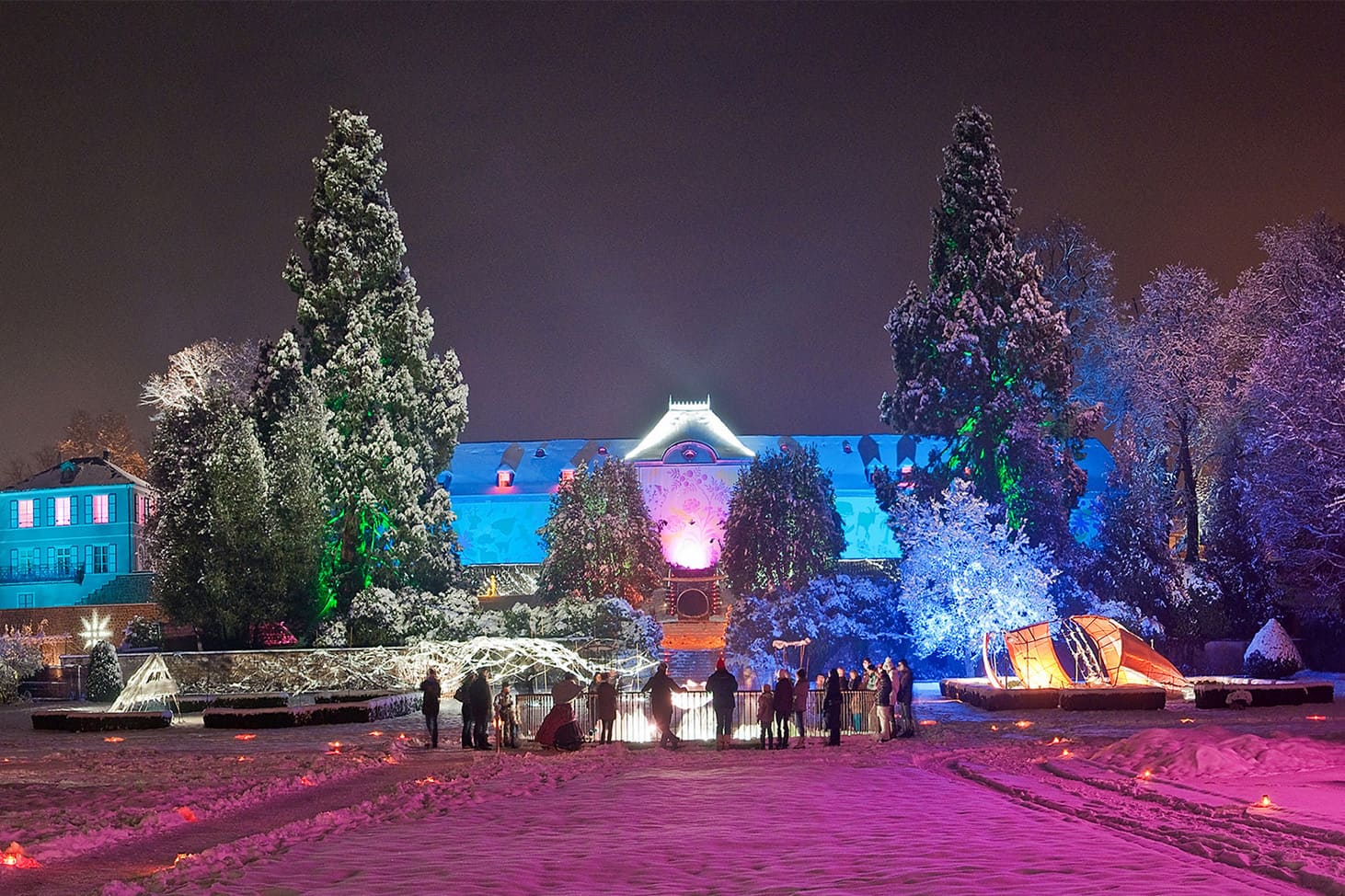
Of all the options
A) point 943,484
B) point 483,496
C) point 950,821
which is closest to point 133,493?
point 483,496

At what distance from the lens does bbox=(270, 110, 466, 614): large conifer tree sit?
4491 centimetres

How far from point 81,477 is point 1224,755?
6915cm

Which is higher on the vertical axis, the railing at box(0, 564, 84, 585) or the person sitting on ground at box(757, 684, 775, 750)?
the railing at box(0, 564, 84, 585)

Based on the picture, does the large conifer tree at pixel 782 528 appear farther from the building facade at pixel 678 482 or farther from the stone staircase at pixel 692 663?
the building facade at pixel 678 482

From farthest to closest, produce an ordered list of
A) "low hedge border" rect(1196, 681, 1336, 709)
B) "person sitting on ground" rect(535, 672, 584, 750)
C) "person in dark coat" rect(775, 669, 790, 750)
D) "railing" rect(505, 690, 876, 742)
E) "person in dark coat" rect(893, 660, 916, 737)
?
1. "low hedge border" rect(1196, 681, 1336, 709)
2. "railing" rect(505, 690, 876, 742)
3. "person in dark coat" rect(893, 660, 916, 737)
4. "person sitting on ground" rect(535, 672, 584, 750)
5. "person in dark coat" rect(775, 669, 790, 750)

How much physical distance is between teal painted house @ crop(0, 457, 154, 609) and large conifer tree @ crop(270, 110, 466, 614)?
97.9 feet

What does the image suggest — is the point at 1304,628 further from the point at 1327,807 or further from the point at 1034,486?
the point at 1327,807

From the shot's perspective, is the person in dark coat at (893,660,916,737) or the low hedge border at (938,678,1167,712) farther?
the low hedge border at (938,678,1167,712)

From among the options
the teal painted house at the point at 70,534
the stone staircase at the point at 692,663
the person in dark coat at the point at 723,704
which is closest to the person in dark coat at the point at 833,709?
the person in dark coat at the point at 723,704

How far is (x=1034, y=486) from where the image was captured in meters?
46.7

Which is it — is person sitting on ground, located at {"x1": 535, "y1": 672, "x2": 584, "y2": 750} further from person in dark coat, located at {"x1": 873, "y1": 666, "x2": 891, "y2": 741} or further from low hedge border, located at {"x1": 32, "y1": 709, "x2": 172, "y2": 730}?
low hedge border, located at {"x1": 32, "y1": 709, "x2": 172, "y2": 730}

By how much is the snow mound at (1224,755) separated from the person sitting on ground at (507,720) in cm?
1040

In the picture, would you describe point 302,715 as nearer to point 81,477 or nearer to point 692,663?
point 692,663

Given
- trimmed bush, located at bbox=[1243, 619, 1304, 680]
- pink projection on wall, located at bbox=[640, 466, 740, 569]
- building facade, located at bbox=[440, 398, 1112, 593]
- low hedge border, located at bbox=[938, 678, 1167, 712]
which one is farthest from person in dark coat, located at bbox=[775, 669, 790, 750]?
pink projection on wall, located at bbox=[640, 466, 740, 569]
